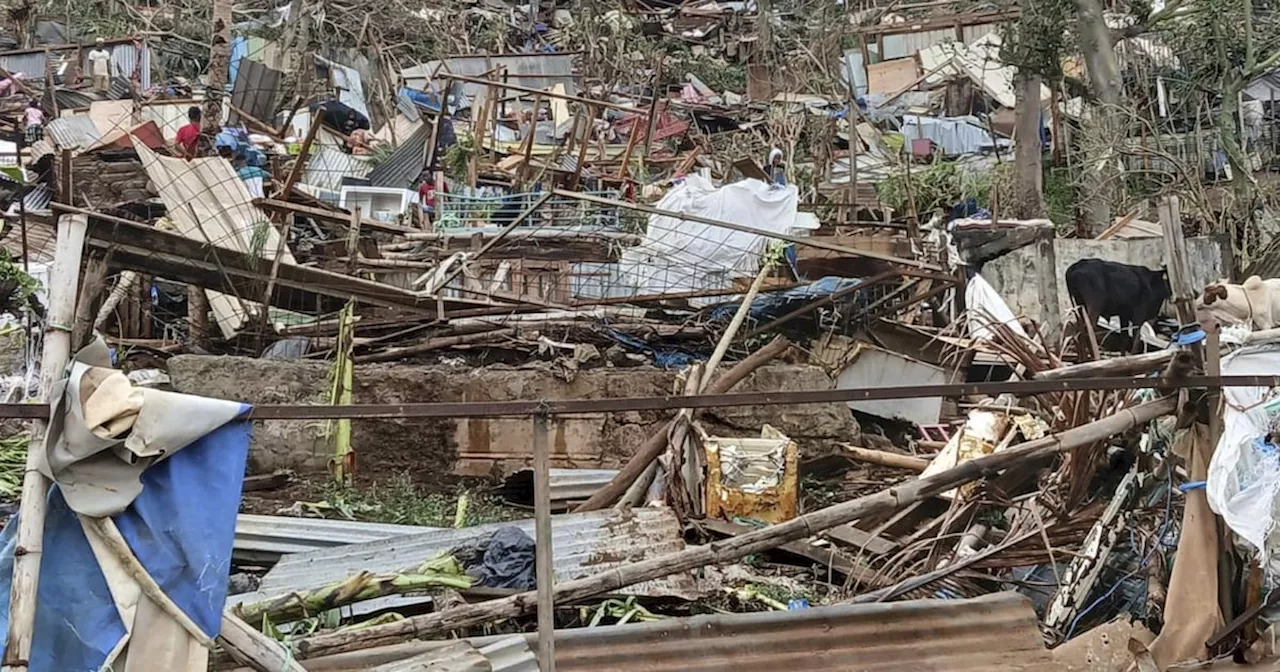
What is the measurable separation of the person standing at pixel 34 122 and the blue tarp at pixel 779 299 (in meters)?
11.4

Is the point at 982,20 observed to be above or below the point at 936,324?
above

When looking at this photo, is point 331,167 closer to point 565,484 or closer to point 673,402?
point 565,484

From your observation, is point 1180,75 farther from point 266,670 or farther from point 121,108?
point 266,670

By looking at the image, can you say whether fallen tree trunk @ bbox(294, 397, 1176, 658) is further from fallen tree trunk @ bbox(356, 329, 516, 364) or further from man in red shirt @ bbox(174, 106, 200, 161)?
man in red shirt @ bbox(174, 106, 200, 161)

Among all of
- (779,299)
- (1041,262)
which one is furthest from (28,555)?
(1041,262)

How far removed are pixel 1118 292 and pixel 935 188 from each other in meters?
9.43

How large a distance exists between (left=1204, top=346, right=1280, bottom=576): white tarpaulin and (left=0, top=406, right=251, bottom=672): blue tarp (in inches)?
116

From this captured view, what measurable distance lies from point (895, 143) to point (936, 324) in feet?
34.5

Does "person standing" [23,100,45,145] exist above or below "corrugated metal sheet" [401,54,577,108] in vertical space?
below

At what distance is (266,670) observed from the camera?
2.60 metres

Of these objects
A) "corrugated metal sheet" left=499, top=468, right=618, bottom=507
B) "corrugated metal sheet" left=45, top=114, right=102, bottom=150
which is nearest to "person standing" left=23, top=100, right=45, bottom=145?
"corrugated metal sheet" left=45, top=114, right=102, bottom=150

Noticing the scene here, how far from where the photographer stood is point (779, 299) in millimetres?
8766

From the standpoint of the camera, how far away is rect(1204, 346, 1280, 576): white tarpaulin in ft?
10.7

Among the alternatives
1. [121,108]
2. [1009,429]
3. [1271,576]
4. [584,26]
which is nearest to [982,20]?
[584,26]
